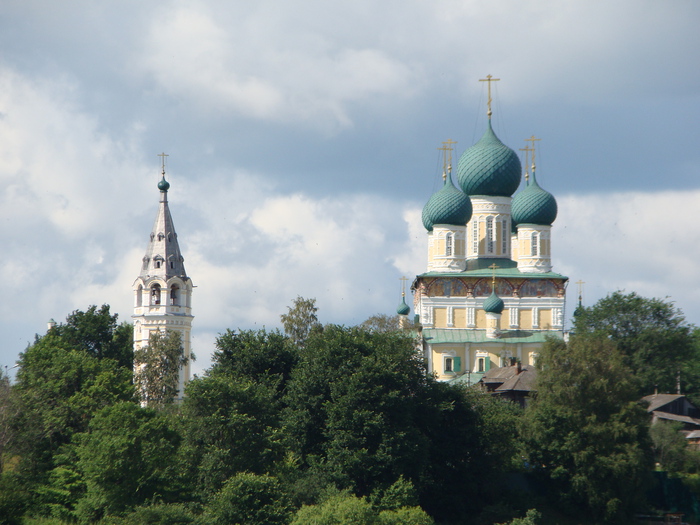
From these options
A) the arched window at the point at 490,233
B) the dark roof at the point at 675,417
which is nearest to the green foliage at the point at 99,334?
the arched window at the point at 490,233

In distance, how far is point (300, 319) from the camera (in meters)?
54.1

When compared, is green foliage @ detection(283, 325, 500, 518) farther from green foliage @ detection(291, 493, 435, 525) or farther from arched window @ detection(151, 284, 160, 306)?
arched window @ detection(151, 284, 160, 306)

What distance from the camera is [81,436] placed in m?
36.7

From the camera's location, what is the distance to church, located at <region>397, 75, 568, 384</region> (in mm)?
59438

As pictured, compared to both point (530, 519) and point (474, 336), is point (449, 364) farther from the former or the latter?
point (530, 519)

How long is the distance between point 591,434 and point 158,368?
19.8 meters

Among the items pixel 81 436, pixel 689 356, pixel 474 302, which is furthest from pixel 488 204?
pixel 81 436

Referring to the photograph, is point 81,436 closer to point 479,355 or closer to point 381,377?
point 381,377

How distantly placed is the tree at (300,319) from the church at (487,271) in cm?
706

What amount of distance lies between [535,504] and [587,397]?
3309mm

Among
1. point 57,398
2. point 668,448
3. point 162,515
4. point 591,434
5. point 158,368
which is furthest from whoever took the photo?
point 158,368

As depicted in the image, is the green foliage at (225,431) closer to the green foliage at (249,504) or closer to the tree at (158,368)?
the green foliage at (249,504)

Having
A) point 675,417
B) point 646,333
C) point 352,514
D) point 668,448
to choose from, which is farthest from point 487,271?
point 352,514

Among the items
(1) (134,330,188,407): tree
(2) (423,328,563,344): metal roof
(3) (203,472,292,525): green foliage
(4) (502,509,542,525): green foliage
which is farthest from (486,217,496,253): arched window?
(3) (203,472,292,525): green foliage
